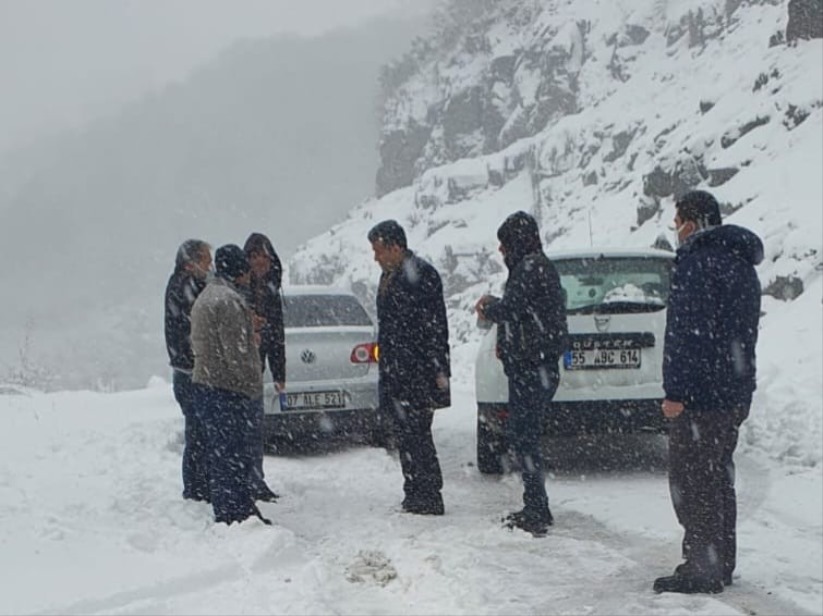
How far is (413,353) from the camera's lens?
19.6ft

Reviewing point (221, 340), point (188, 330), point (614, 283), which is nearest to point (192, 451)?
point (188, 330)

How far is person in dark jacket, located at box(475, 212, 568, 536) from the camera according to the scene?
542 centimetres

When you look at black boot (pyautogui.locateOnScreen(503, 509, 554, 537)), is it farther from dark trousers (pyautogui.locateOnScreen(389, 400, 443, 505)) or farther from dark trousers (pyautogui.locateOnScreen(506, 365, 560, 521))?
dark trousers (pyautogui.locateOnScreen(389, 400, 443, 505))

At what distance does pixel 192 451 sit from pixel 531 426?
255cm

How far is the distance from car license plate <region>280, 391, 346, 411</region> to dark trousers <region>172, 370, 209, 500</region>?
1.99m

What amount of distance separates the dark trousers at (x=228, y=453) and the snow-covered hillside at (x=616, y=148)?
4.91 m

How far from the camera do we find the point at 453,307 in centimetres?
6775

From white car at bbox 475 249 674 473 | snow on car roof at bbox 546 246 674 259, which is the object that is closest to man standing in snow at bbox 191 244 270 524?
white car at bbox 475 249 674 473

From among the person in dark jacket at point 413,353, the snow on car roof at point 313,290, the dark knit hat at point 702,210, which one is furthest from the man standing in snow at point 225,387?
the snow on car roof at point 313,290

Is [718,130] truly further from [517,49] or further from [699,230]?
[517,49]

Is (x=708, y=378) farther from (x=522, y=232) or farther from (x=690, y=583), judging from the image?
(x=522, y=232)

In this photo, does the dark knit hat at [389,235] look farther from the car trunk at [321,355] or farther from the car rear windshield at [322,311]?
the car rear windshield at [322,311]

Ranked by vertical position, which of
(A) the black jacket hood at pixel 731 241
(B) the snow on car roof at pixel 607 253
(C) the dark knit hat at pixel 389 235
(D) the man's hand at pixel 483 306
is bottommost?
(D) the man's hand at pixel 483 306

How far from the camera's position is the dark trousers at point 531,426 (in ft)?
17.9
